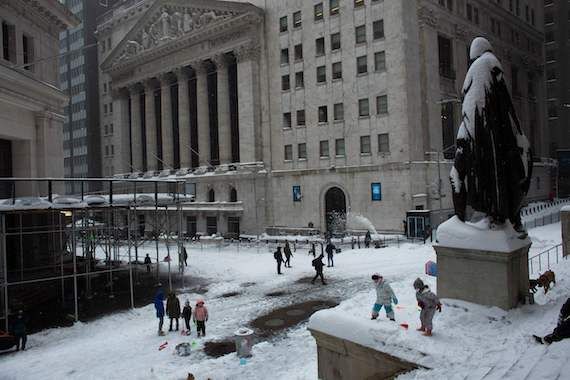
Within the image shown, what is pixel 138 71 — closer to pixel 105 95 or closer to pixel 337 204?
pixel 105 95

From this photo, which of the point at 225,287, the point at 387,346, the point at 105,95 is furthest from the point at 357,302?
the point at 105,95

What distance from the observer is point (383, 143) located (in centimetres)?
3934

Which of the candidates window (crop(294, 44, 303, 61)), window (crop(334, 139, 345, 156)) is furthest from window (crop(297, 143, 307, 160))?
window (crop(294, 44, 303, 61))

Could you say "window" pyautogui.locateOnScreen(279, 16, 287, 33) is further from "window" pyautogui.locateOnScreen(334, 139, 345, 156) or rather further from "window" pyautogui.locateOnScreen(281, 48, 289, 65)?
"window" pyautogui.locateOnScreen(334, 139, 345, 156)

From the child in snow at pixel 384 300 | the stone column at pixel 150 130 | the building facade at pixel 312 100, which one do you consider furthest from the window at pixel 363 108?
the child in snow at pixel 384 300

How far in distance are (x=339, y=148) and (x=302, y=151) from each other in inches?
169

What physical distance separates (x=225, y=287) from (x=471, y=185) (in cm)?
1539

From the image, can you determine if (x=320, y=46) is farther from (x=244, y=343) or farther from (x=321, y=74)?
(x=244, y=343)

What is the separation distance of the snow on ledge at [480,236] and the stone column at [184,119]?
156 ft

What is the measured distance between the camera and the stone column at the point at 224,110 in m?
50.0

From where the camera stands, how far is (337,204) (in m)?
42.3

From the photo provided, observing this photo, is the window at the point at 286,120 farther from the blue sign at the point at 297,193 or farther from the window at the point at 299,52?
the blue sign at the point at 297,193

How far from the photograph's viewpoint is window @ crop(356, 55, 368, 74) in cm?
4006

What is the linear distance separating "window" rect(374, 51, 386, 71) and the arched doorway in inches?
451
